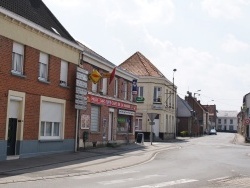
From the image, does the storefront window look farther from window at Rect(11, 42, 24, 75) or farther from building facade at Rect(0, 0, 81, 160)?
window at Rect(11, 42, 24, 75)

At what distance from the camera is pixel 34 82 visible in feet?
70.5

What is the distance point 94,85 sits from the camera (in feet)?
96.9

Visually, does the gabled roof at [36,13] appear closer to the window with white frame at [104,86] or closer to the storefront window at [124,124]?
the window with white frame at [104,86]

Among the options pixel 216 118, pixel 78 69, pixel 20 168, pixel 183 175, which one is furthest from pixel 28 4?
pixel 216 118

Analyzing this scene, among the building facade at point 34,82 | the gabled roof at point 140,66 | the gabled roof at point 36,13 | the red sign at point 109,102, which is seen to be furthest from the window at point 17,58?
the gabled roof at point 140,66

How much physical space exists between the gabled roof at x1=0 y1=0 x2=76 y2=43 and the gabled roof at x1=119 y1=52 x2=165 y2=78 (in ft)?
Result: 82.5

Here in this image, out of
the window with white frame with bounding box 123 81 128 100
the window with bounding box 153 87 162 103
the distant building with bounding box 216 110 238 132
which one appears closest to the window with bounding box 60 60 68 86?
the window with white frame with bounding box 123 81 128 100

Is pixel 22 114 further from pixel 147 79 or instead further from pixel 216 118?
pixel 216 118

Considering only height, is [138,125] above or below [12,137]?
Answer: above

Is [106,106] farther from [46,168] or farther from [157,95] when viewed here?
[157,95]

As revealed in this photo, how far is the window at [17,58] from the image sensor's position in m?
20.0

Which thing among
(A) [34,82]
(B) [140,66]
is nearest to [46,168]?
(A) [34,82]

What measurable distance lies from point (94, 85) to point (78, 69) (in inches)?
162

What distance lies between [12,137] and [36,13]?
7383 millimetres
